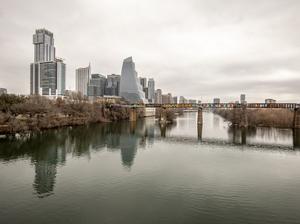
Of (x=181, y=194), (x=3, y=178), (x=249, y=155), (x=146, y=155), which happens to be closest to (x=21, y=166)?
(x=3, y=178)

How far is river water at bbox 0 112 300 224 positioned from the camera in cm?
1105

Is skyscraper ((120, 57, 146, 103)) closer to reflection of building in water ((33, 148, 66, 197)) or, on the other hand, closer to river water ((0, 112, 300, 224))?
reflection of building in water ((33, 148, 66, 197))

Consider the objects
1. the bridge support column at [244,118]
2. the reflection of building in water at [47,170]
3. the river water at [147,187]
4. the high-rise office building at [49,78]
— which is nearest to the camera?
the river water at [147,187]

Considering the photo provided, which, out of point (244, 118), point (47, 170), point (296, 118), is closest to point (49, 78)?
point (244, 118)

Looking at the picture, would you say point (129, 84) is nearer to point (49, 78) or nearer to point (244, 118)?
point (49, 78)

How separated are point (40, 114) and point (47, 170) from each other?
1265 inches

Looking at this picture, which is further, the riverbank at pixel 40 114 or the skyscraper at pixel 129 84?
the skyscraper at pixel 129 84

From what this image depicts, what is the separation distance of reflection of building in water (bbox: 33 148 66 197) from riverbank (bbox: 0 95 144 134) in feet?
51.1

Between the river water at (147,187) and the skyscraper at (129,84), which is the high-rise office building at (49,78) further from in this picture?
the river water at (147,187)

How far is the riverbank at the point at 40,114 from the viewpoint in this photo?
38062 millimetres

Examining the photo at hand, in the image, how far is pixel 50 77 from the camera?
170 meters

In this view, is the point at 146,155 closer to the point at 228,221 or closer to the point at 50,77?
the point at 228,221

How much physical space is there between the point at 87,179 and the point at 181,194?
694 centimetres

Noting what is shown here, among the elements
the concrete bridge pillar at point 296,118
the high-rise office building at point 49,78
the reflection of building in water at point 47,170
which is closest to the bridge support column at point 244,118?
the concrete bridge pillar at point 296,118
